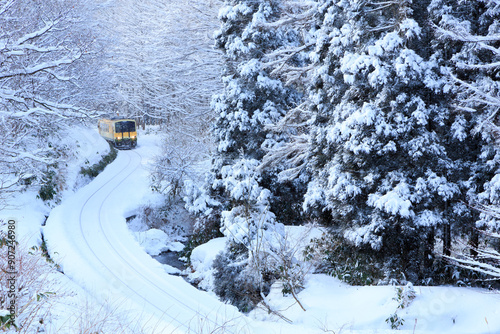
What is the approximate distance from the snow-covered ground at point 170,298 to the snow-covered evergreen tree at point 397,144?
1657mm

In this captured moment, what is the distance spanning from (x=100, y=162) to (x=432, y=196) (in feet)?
75.7

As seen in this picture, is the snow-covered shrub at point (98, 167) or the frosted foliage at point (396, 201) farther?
the snow-covered shrub at point (98, 167)

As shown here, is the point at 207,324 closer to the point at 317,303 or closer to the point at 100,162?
the point at 317,303

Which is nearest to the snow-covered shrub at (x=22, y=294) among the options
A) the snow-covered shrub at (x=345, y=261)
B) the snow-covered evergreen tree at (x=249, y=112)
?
the snow-covered evergreen tree at (x=249, y=112)

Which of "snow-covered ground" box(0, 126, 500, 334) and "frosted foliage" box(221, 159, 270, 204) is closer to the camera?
"snow-covered ground" box(0, 126, 500, 334)

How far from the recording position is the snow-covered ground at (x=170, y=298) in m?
9.45

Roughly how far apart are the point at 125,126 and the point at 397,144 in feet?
102

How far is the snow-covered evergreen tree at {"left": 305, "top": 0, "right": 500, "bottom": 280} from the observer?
10.6m

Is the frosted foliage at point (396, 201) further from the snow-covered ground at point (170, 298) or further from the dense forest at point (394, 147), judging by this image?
the snow-covered ground at point (170, 298)

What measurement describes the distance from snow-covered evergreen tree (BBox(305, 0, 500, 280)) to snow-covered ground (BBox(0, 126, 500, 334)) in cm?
166

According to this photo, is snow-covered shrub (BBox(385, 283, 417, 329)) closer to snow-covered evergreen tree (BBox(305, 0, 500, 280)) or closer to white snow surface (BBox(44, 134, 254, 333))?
snow-covered evergreen tree (BBox(305, 0, 500, 280))

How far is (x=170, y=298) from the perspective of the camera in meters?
11.9

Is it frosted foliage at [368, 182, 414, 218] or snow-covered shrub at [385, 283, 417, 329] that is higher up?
frosted foliage at [368, 182, 414, 218]

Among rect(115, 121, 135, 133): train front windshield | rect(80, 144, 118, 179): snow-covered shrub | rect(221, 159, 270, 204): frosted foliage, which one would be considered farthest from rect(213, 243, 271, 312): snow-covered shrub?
rect(115, 121, 135, 133): train front windshield
